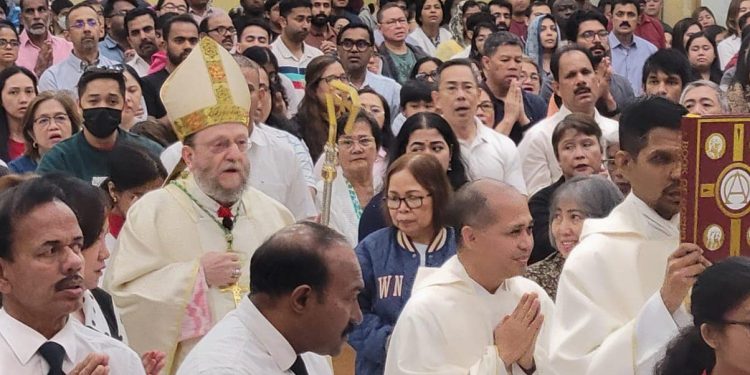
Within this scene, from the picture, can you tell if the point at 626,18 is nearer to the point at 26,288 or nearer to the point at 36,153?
the point at 36,153

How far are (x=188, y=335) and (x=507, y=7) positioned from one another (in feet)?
30.1

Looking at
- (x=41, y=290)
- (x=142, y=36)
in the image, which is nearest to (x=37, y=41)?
(x=142, y=36)

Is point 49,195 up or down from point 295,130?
up

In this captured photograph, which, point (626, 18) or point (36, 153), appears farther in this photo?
point (626, 18)

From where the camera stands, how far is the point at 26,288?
12.2ft

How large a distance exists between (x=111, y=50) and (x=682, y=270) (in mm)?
8710

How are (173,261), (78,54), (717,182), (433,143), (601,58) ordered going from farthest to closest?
(78,54), (601,58), (433,143), (173,261), (717,182)

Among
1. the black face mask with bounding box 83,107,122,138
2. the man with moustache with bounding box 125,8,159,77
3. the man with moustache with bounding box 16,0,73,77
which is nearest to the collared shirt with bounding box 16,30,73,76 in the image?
the man with moustache with bounding box 16,0,73,77

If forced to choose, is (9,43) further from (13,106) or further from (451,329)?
(451,329)

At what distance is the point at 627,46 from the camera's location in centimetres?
1255

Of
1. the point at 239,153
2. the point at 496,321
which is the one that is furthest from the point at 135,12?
the point at 496,321

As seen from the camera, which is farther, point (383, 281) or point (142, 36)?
point (142, 36)

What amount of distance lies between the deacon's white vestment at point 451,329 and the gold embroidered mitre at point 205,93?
4.30ft

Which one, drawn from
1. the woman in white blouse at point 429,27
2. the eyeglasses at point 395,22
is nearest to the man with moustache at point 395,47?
the eyeglasses at point 395,22
